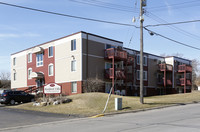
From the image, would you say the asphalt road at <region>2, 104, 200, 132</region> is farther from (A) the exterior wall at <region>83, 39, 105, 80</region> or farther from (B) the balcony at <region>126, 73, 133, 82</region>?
(B) the balcony at <region>126, 73, 133, 82</region>

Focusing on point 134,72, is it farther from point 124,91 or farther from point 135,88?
point 124,91

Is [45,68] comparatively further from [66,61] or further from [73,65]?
[73,65]

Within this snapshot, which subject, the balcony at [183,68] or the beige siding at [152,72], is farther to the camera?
the balcony at [183,68]

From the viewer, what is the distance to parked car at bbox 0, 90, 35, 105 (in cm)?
2645

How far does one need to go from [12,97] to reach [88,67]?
9.82 meters

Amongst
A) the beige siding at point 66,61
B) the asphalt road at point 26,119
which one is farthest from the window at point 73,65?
the asphalt road at point 26,119

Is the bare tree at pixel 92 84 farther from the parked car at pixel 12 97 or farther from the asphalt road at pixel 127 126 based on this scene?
the asphalt road at pixel 127 126

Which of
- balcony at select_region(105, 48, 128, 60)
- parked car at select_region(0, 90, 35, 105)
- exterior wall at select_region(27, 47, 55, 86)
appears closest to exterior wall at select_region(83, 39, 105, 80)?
balcony at select_region(105, 48, 128, 60)

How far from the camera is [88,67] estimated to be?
Answer: 31.1 meters

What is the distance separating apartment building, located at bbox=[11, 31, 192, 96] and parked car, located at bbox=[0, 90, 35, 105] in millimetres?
5769

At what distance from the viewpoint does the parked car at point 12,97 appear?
2645 cm

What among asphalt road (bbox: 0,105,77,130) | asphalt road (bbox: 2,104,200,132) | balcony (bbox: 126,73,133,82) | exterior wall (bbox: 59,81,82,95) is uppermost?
balcony (bbox: 126,73,133,82)

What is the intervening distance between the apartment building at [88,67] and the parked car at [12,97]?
577 cm

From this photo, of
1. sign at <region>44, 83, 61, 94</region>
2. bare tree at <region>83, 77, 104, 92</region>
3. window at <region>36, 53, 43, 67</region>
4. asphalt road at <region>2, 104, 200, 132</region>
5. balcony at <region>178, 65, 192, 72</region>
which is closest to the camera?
asphalt road at <region>2, 104, 200, 132</region>
